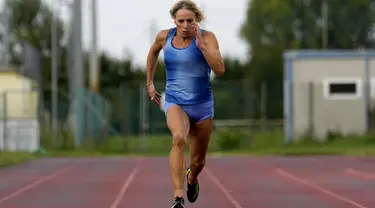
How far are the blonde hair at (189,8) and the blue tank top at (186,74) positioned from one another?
21cm

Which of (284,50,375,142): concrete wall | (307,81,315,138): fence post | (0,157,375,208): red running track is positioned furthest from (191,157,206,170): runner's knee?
(307,81,315,138): fence post

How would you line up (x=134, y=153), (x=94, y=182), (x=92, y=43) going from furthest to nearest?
(x=92, y=43), (x=134, y=153), (x=94, y=182)

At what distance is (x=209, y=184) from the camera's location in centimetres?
1706

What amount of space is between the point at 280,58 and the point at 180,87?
252ft

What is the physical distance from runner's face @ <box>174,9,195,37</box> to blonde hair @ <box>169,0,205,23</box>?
74 millimetres

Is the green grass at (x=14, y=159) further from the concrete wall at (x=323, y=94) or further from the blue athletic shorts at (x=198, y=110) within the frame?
the blue athletic shorts at (x=198, y=110)

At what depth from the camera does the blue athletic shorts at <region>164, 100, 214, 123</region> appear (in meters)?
11.0

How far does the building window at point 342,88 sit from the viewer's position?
3659 cm

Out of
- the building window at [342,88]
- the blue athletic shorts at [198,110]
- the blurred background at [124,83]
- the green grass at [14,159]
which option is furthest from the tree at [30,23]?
the blue athletic shorts at [198,110]

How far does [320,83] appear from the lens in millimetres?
36781

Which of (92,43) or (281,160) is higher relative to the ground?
(92,43)

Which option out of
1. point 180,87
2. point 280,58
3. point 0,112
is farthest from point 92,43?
point 280,58

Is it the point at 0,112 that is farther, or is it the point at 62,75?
the point at 62,75

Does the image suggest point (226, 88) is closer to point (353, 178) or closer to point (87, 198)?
point (353, 178)
